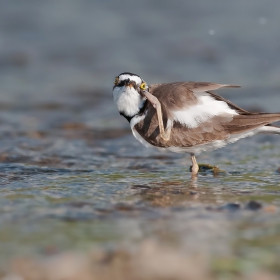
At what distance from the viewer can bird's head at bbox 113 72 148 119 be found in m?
6.00

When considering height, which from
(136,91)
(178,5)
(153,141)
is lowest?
(153,141)

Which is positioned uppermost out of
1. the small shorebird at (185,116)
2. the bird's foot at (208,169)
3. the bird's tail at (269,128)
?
the small shorebird at (185,116)

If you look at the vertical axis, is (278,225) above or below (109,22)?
below

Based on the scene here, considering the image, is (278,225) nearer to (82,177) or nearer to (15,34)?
(82,177)

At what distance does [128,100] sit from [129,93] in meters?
0.10

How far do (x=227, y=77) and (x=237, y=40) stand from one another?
108 inches

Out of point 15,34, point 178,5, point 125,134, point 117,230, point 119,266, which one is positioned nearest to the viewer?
point 119,266

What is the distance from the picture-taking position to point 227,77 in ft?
45.2

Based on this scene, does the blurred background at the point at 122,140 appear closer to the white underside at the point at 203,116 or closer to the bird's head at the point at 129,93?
the white underside at the point at 203,116

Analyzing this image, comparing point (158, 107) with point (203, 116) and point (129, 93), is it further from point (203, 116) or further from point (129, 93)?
point (203, 116)

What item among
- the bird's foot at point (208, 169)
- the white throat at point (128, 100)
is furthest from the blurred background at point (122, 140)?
A: the white throat at point (128, 100)

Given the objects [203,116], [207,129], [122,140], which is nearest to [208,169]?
[207,129]

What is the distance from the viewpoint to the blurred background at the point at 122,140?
4.04m

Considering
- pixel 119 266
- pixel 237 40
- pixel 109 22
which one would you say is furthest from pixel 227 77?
pixel 119 266
